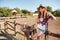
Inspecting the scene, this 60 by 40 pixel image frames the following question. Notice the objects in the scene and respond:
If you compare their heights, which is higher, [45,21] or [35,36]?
[45,21]

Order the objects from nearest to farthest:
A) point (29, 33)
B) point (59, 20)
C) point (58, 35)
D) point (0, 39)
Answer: point (58, 35)
point (29, 33)
point (0, 39)
point (59, 20)

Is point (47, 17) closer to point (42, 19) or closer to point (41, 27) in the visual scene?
point (42, 19)

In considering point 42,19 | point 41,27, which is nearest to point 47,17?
point 42,19

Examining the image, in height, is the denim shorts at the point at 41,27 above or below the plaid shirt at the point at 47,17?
below

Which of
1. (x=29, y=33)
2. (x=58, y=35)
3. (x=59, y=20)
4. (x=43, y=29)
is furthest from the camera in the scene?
(x=59, y=20)

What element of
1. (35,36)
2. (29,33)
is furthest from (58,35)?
(29,33)

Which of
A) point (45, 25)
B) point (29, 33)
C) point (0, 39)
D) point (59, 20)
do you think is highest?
point (45, 25)

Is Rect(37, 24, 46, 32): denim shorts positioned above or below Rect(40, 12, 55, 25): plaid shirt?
below

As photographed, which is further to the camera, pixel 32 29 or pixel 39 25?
pixel 32 29

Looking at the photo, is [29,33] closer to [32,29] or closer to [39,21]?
[32,29]

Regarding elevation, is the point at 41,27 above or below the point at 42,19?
below

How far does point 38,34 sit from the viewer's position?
4.01 metres

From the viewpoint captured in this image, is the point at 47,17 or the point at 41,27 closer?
the point at 47,17

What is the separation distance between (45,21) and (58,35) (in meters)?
0.91
